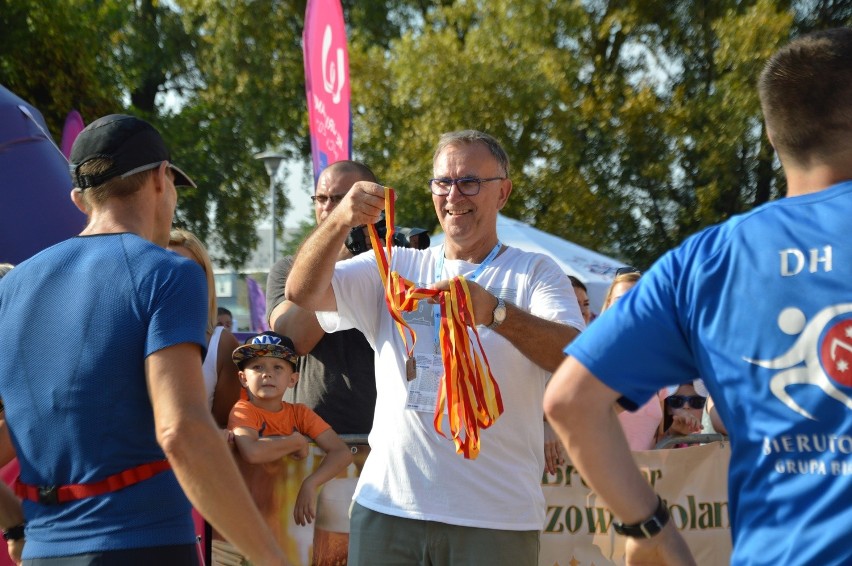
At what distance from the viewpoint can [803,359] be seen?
183cm

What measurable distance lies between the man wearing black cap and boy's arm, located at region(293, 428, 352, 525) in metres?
2.06

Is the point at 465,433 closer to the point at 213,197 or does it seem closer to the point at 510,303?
the point at 510,303

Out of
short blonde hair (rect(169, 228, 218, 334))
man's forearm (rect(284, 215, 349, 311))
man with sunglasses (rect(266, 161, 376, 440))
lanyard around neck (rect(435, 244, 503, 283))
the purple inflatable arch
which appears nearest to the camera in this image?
man's forearm (rect(284, 215, 349, 311))

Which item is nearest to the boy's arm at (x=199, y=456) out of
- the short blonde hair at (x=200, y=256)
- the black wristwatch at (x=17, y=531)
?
the black wristwatch at (x=17, y=531)

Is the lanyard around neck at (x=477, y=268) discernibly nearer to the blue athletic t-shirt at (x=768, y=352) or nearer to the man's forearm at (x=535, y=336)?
the man's forearm at (x=535, y=336)

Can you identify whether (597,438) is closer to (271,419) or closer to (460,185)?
(460,185)

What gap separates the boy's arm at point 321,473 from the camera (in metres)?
4.73

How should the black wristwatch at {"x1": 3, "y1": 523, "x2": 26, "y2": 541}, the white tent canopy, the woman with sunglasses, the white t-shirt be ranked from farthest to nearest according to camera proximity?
the white tent canopy → the woman with sunglasses → the white t-shirt → the black wristwatch at {"x1": 3, "y1": 523, "x2": 26, "y2": 541}

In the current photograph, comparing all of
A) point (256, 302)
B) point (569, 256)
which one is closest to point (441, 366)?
point (569, 256)

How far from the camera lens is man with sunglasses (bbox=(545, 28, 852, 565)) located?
1.82m

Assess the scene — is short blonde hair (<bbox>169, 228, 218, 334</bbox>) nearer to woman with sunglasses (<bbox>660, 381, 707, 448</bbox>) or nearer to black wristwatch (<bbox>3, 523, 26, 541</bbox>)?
black wristwatch (<bbox>3, 523, 26, 541</bbox>)

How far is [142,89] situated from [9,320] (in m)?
21.9

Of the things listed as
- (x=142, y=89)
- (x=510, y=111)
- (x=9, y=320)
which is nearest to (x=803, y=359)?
(x=9, y=320)

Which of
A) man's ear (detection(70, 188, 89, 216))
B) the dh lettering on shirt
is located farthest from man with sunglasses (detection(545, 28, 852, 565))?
man's ear (detection(70, 188, 89, 216))
